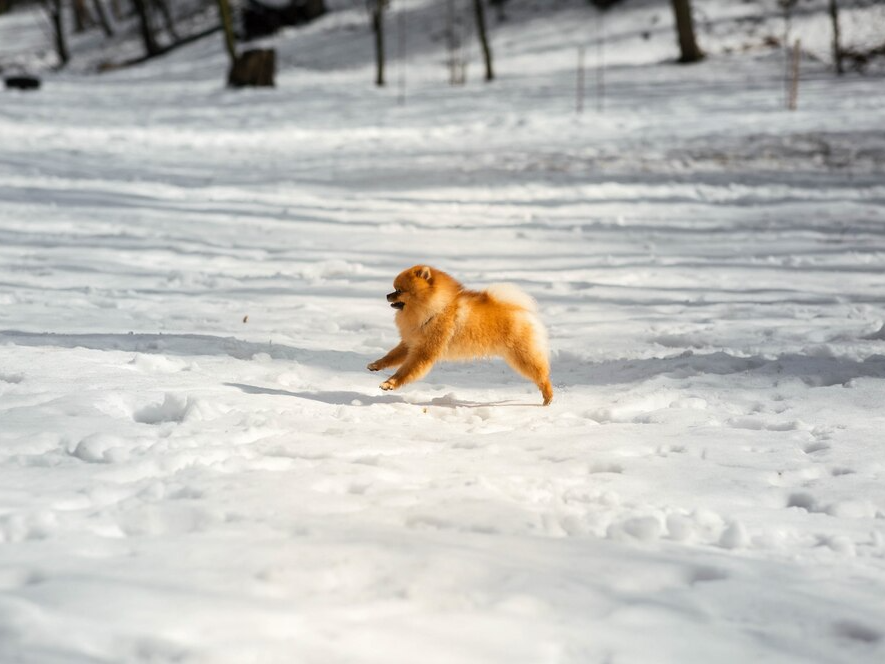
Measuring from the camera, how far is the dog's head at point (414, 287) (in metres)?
4.91

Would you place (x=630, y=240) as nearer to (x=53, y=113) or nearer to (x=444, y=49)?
(x=53, y=113)

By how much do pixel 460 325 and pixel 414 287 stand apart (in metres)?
0.33

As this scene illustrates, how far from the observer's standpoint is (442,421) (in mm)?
4844

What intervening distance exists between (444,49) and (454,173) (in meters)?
20.5

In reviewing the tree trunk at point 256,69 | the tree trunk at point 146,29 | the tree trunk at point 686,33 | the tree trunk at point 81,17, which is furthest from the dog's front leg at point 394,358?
the tree trunk at point 81,17

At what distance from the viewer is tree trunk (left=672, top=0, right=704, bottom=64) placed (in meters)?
24.4

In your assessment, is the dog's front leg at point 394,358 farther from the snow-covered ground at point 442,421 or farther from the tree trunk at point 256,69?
the tree trunk at point 256,69

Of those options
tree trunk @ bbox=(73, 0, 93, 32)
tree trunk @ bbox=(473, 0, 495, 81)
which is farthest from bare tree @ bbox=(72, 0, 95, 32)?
tree trunk @ bbox=(473, 0, 495, 81)

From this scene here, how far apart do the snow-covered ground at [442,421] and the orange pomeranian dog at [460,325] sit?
0.32 m

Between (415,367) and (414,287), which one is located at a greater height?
(414,287)

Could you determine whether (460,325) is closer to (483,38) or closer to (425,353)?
(425,353)

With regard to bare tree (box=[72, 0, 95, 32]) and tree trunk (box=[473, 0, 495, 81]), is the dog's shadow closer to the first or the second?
tree trunk (box=[473, 0, 495, 81])

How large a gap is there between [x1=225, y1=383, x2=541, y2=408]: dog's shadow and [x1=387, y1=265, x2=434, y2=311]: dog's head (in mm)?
586

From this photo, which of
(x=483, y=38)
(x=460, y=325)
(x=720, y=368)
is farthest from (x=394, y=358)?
(x=483, y=38)
